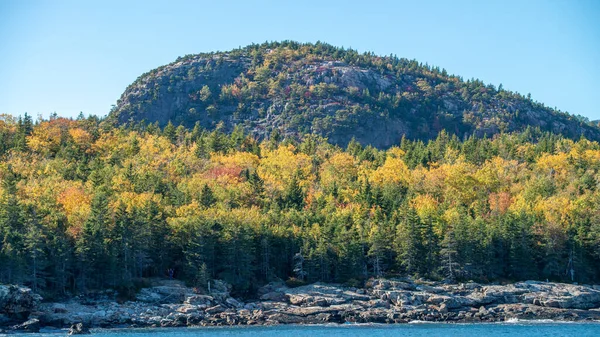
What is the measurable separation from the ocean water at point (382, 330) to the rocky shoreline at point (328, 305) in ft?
10.8

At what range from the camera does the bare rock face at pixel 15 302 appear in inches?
2840

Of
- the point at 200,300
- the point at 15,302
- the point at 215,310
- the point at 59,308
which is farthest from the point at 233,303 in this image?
the point at 15,302

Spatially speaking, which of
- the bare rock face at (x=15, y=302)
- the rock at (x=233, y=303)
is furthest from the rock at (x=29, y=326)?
the rock at (x=233, y=303)

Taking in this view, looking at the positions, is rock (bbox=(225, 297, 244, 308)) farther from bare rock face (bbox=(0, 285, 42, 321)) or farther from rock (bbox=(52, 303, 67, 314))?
bare rock face (bbox=(0, 285, 42, 321))

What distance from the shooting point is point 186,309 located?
80.5m

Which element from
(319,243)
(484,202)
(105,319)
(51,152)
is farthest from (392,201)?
(51,152)

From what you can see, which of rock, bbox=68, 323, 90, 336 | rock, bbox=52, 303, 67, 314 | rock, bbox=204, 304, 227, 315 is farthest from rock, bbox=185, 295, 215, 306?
rock, bbox=68, 323, 90, 336

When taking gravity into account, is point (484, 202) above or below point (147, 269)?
above

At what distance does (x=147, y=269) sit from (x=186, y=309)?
12972mm

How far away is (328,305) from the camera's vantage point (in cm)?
8444

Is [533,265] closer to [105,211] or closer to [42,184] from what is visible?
[105,211]

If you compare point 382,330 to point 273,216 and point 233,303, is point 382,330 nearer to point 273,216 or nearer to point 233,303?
point 233,303

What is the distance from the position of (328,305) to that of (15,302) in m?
32.5

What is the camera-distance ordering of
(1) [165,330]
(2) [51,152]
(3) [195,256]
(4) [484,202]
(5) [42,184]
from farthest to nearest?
(2) [51,152] → (4) [484,202] → (5) [42,184] → (3) [195,256] → (1) [165,330]
